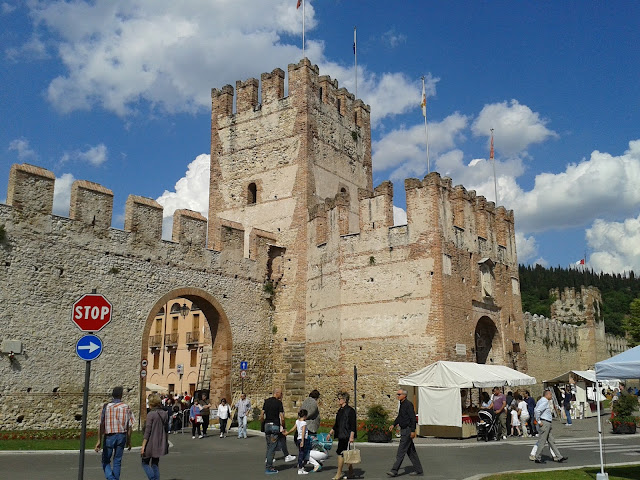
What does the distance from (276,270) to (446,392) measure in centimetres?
1132

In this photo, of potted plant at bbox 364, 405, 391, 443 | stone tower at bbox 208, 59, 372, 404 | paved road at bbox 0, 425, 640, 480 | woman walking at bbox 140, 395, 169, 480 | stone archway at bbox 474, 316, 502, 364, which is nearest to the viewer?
woman walking at bbox 140, 395, 169, 480

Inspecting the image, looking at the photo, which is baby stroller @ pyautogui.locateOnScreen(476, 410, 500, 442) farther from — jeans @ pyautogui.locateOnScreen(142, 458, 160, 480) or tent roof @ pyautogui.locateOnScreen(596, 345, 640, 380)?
jeans @ pyautogui.locateOnScreen(142, 458, 160, 480)

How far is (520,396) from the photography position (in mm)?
21812

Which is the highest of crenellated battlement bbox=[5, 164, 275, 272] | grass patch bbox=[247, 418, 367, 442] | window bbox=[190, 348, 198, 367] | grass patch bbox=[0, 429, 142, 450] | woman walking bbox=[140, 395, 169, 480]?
crenellated battlement bbox=[5, 164, 275, 272]

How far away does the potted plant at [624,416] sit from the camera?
20.4m

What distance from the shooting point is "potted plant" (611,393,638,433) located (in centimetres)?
2042

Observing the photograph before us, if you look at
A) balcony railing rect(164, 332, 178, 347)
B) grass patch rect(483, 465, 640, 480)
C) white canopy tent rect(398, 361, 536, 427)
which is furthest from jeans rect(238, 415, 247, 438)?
balcony railing rect(164, 332, 178, 347)

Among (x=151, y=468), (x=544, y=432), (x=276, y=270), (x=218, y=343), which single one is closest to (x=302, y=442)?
(x=151, y=468)

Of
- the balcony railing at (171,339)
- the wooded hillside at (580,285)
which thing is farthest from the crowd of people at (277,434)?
the wooded hillside at (580,285)

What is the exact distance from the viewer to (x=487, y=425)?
1906 cm

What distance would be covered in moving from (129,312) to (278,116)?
41.6ft

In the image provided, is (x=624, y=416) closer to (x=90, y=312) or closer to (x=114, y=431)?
(x=114, y=431)

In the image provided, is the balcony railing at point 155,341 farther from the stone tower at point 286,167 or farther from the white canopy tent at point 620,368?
the white canopy tent at point 620,368

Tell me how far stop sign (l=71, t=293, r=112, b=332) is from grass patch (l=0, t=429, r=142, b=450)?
26.9ft
